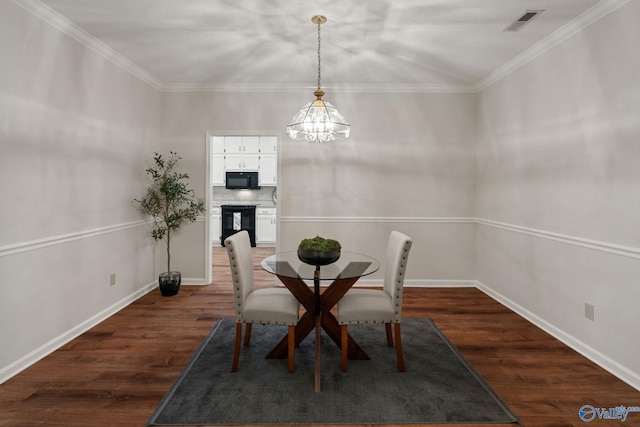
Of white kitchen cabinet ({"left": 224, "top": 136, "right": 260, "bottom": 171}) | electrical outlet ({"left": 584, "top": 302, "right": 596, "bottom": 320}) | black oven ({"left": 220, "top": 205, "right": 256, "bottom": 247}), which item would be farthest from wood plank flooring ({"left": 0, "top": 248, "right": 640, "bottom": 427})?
white kitchen cabinet ({"left": 224, "top": 136, "right": 260, "bottom": 171})

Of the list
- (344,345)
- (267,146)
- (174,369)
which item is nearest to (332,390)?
(344,345)

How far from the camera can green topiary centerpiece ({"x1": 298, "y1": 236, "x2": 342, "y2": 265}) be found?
8.52 feet

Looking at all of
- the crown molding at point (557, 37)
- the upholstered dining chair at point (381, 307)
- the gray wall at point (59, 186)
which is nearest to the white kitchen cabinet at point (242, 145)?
the gray wall at point (59, 186)

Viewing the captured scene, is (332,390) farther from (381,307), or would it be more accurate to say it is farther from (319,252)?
(319,252)

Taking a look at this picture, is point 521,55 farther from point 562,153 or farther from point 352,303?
point 352,303

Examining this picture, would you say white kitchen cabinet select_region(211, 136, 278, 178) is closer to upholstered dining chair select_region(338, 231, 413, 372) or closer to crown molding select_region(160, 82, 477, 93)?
crown molding select_region(160, 82, 477, 93)

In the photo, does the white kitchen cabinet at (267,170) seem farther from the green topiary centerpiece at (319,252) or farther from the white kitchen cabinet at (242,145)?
the green topiary centerpiece at (319,252)

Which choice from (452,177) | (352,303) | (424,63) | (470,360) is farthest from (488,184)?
(352,303)

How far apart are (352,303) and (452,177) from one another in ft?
9.47

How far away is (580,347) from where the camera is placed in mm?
2904

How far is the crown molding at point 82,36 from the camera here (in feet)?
8.71

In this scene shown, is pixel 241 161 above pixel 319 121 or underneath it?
above

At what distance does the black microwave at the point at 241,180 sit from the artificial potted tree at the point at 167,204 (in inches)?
123

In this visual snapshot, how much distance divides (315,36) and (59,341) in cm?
327
